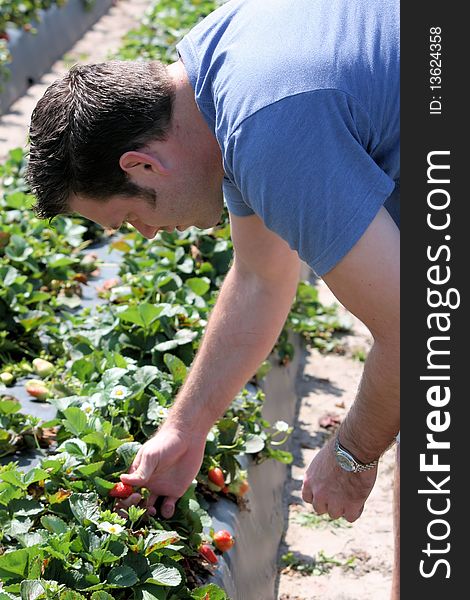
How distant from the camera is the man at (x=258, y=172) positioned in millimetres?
2086

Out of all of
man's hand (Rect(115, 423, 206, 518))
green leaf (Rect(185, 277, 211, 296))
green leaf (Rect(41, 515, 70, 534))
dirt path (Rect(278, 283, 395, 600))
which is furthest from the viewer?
green leaf (Rect(185, 277, 211, 296))

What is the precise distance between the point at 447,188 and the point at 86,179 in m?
0.83

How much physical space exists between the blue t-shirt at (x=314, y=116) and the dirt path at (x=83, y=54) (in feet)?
15.3

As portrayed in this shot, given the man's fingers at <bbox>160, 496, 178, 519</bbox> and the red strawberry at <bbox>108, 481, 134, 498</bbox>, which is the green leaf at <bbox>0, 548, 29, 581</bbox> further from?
the man's fingers at <bbox>160, 496, 178, 519</bbox>

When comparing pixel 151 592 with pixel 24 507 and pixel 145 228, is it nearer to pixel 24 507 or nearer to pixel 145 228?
pixel 24 507

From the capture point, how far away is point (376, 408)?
2.26m

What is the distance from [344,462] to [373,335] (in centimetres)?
37

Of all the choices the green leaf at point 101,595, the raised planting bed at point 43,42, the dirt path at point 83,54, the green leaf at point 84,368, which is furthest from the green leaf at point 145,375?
the raised planting bed at point 43,42

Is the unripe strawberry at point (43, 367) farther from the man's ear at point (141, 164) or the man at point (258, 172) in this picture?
the man's ear at point (141, 164)

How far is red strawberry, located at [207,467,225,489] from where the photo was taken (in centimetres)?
313

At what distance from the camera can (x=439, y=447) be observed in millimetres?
2152

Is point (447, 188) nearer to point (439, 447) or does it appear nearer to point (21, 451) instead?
point (439, 447)

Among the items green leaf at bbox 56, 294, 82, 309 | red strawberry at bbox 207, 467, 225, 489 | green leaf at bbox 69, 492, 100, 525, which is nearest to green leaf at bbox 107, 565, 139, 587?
green leaf at bbox 69, 492, 100, 525

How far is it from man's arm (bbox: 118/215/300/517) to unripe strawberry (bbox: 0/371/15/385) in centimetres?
92
